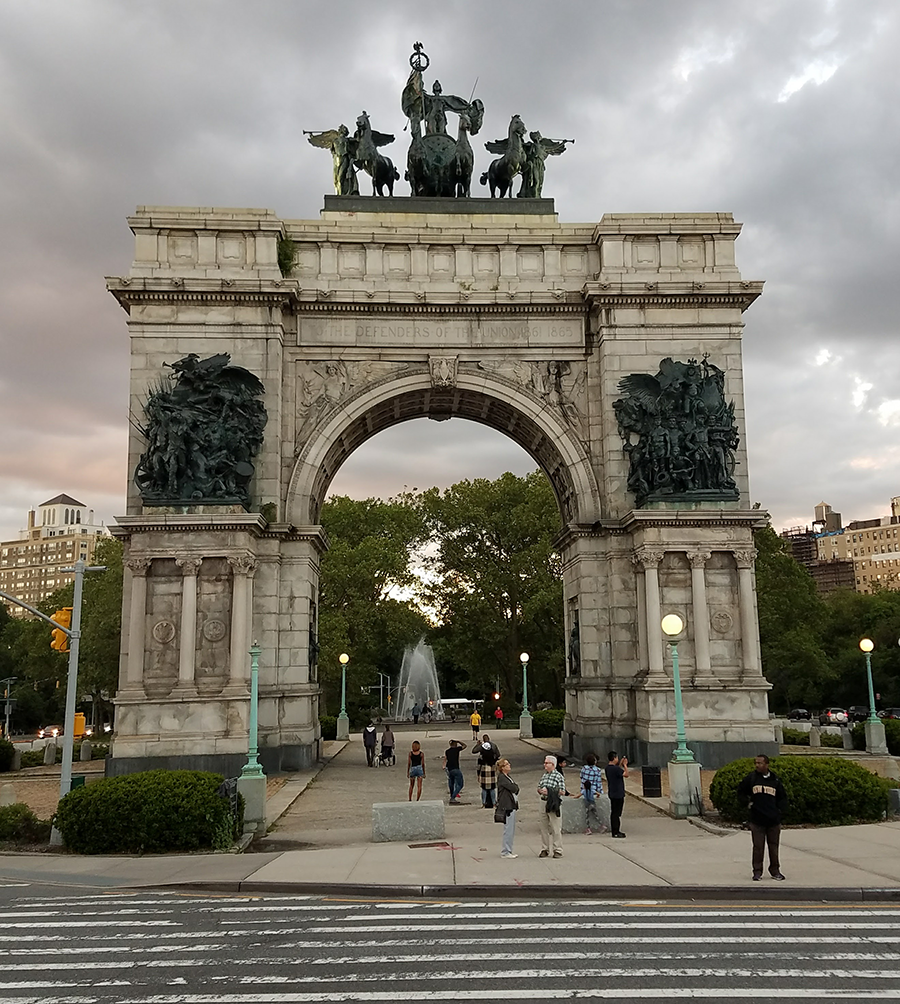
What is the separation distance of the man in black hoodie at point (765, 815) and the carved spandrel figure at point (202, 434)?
1926cm

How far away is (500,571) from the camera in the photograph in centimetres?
6266

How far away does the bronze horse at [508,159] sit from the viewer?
117 feet

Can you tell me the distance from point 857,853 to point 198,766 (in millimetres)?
18018

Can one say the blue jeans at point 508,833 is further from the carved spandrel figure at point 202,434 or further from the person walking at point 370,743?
the person walking at point 370,743

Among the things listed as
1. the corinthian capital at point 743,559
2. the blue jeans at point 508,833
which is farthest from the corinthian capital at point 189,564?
the corinthian capital at point 743,559

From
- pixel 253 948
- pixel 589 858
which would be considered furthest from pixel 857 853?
pixel 253 948

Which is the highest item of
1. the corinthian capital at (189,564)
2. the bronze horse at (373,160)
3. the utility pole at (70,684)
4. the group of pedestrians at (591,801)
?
the bronze horse at (373,160)

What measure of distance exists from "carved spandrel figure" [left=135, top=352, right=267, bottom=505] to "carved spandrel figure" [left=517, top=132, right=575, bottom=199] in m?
13.4

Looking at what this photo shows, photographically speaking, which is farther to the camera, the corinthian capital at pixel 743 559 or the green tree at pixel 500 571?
the green tree at pixel 500 571

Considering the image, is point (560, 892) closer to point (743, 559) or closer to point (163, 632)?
point (163, 632)

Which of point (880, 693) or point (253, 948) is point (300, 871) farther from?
point (880, 693)

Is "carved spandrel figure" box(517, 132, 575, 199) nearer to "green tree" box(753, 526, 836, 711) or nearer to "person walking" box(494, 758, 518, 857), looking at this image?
"person walking" box(494, 758, 518, 857)

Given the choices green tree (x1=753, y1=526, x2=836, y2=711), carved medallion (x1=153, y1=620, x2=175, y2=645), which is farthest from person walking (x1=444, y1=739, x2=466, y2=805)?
green tree (x1=753, y1=526, x2=836, y2=711)

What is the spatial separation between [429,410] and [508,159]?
10.1m
